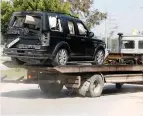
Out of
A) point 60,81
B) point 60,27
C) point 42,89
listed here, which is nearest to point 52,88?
point 42,89

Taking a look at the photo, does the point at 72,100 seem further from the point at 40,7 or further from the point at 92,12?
the point at 92,12

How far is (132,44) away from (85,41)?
514cm

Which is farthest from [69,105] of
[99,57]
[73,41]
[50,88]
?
[99,57]

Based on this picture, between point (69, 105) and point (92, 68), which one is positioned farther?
point (92, 68)

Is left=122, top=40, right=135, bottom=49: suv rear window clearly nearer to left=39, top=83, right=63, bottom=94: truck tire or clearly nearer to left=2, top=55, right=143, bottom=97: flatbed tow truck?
left=2, top=55, right=143, bottom=97: flatbed tow truck

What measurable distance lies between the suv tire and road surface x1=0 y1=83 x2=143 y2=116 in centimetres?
121

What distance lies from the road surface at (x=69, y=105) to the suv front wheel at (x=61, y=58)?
3.88 ft

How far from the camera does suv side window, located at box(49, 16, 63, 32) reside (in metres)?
13.2

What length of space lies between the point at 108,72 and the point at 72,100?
2.39 metres

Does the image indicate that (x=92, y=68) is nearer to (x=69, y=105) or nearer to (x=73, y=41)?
(x=73, y=41)

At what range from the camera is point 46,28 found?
12852 mm

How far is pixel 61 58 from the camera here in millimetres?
13258

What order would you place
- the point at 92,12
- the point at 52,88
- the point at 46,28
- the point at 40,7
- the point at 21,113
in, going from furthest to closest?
the point at 92,12 < the point at 40,7 < the point at 52,88 < the point at 46,28 < the point at 21,113

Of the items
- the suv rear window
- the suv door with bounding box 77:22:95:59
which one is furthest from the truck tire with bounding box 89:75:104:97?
the suv rear window
